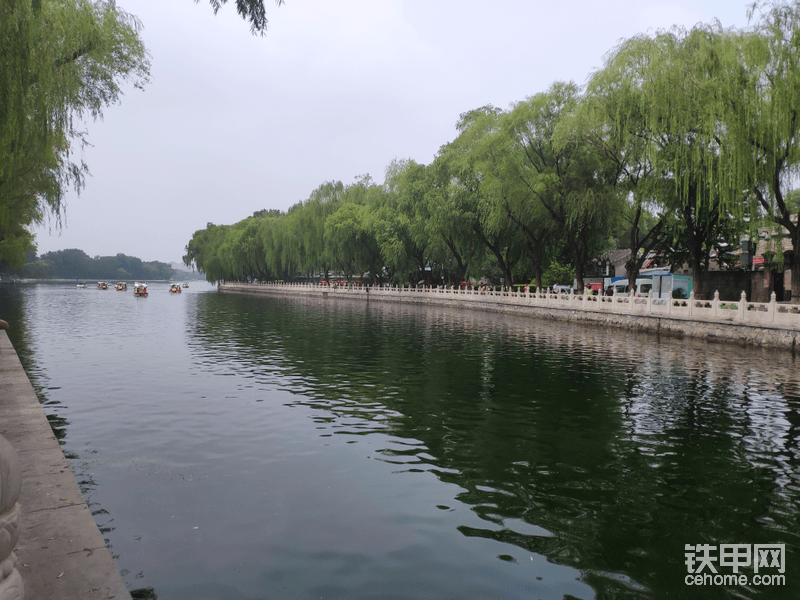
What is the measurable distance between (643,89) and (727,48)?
3480mm

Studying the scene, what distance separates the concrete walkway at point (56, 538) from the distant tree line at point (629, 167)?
22865 mm

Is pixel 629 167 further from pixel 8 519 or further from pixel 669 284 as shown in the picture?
pixel 8 519

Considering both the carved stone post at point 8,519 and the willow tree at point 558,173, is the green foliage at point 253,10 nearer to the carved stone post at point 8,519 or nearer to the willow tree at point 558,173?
the carved stone post at point 8,519

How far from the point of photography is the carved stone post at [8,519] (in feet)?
9.66

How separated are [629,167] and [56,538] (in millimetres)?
29576

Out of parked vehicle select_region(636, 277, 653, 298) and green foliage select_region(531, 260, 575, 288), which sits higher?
A: green foliage select_region(531, 260, 575, 288)

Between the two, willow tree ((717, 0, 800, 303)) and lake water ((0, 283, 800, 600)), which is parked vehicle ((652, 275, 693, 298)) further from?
lake water ((0, 283, 800, 600))

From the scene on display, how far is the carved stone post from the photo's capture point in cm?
295

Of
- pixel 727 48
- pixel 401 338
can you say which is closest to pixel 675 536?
pixel 401 338

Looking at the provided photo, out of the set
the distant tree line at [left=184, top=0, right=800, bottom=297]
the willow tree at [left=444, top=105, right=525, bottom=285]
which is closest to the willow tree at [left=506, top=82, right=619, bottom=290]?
the distant tree line at [left=184, top=0, right=800, bottom=297]

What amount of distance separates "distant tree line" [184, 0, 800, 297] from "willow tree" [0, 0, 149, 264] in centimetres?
1938

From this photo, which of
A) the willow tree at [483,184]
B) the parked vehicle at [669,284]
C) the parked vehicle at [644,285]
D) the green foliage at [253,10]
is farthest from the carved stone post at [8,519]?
the parked vehicle at [644,285]

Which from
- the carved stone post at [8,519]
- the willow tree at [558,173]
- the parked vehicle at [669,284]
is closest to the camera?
the carved stone post at [8,519]

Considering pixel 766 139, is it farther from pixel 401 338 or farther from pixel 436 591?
pixel 436 591
